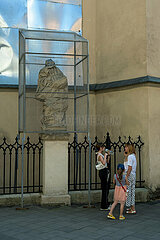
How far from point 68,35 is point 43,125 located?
277cm

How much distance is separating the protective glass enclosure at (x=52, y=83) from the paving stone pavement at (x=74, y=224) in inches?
76.2

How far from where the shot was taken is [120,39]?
10.1m

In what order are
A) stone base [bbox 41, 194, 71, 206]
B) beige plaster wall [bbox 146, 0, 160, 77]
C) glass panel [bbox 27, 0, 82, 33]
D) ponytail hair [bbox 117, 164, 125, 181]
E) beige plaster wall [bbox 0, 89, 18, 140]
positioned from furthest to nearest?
glass panel [bbox 27, 0, 82, 33]
beige plaster wall [bbox 0, 89, 18, 140]
beige plaster wall [bbox 146, 0, 160, 77]
stone base [bbox 41, 194, 71, 206]
ponytail hair [bbox 117, 164, 125, 181]

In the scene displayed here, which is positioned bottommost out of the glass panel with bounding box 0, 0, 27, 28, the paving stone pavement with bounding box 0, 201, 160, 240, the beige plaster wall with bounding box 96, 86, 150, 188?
the paving stone pavement with bounding box 0, 201, 160, 240

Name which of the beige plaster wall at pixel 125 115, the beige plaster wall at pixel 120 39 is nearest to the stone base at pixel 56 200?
the beige plaster wall at pixel 125 115

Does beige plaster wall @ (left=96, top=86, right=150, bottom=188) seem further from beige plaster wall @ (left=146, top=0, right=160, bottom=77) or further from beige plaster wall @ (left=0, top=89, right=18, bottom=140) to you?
beige plaster wall @ (left=0, top=89, right=18, bottom=140)

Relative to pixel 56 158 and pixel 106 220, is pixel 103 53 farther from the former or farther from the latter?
pixel 106 220

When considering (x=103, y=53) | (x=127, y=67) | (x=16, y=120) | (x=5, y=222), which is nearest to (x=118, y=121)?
(x=127, y=67)

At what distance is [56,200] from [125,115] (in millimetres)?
3429

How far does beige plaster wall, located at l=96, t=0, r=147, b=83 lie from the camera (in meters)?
9.34

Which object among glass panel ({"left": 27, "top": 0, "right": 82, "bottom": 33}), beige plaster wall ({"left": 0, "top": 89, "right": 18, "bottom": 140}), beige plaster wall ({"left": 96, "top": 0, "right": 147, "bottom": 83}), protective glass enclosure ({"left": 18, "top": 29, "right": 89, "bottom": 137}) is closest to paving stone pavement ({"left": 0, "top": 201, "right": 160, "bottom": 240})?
protective glass enclosure ({"left": 18, "top": 29, "right": 89, "bottom": 137})

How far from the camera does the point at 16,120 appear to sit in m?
10.3

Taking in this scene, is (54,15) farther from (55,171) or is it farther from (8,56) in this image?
(55,171)

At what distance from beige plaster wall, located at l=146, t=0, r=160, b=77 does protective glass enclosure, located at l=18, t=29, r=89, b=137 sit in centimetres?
182
